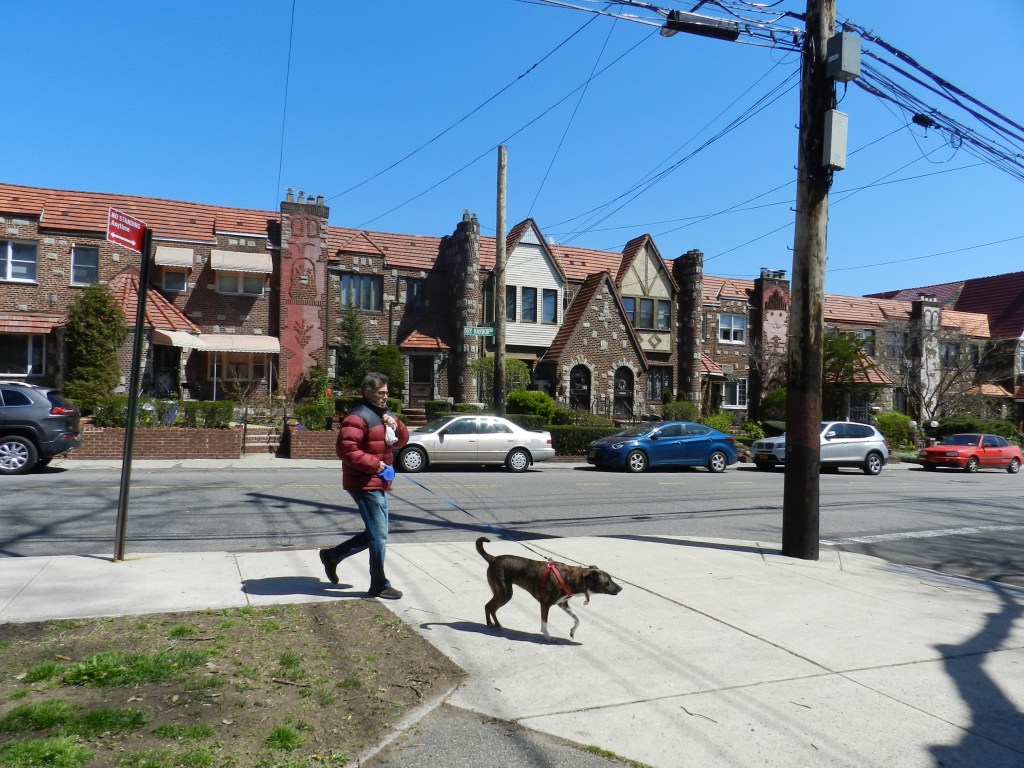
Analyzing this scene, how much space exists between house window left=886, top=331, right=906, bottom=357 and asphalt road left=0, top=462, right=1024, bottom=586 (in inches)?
1065

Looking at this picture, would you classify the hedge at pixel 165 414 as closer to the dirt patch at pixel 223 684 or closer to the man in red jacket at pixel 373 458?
the man in red jacket at pixel 373 458

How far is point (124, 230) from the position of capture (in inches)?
280

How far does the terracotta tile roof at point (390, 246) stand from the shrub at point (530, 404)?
937 centimetres

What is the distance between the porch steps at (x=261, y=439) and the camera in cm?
2244

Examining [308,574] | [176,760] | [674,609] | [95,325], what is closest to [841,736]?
[674,609]

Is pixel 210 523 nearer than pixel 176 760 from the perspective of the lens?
No

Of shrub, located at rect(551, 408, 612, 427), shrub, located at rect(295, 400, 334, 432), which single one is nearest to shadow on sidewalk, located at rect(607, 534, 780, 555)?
shrub, located at rect(295, 400, 334, 432)

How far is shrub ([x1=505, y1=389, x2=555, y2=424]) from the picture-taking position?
28234 millimetres

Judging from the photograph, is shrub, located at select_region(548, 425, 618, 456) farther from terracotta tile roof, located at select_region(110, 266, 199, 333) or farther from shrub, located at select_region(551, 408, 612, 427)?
terracotta tile roof, located at select_region(110, 266, 199, 333)

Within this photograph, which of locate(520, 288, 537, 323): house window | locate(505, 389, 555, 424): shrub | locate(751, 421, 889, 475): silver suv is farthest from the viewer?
locate(520, 288, 537, 323): house window

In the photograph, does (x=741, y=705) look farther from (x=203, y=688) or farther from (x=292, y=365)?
(x=292, y=365)

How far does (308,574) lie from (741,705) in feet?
14.0

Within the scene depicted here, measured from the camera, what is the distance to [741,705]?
4.59m

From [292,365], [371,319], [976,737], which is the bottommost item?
[976,737]
